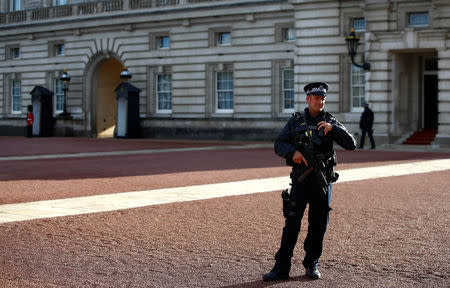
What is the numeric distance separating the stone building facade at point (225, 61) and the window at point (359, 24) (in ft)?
0.15

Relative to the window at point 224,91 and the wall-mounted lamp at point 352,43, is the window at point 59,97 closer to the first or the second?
the window at point 224,91

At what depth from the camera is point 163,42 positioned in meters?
39.1

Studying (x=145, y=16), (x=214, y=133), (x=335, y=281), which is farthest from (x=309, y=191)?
(x=145, y=16)

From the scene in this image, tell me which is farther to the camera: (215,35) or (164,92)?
(164,92)

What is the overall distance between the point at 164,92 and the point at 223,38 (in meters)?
4.34

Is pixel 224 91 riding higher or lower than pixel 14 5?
lower

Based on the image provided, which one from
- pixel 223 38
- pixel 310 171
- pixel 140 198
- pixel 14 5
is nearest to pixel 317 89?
pixel 310 171

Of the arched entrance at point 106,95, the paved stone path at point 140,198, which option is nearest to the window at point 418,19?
the paved stone path at point 140,198

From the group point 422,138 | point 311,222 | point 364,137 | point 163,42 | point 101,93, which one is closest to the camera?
point 311,222

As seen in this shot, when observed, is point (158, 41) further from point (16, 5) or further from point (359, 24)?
point (16, 5)

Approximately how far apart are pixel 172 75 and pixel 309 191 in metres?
32.0

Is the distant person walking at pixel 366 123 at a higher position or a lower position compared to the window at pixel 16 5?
lower

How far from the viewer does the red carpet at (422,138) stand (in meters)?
29.4

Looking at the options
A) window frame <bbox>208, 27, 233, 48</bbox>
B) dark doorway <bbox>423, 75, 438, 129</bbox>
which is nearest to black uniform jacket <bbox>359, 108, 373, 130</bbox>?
dark doorway <bbox>423, 75, 438, 129</bbox>
